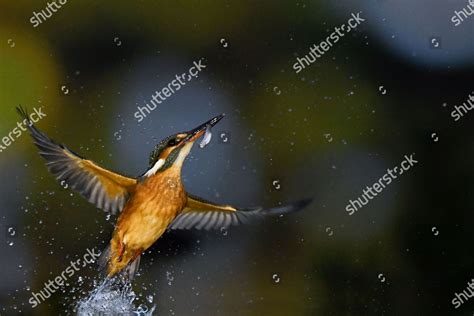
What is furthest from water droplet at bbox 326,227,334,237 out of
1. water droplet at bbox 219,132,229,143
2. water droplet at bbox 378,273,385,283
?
water droplet at bbox 219,132,229,143

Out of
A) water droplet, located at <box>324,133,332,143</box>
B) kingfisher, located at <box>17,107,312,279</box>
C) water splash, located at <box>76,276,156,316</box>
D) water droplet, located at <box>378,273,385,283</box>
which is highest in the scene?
kingfisher, located at <box>17,107,312,279</box>

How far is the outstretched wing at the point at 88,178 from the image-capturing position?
128cm

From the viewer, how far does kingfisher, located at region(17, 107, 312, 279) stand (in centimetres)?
127

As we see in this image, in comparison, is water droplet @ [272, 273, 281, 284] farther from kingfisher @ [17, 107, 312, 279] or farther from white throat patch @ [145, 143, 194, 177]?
white throat patch @ [145, 143, 194, 177]

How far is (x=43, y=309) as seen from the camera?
7.47 feet

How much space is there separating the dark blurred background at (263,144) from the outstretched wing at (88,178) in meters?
0.80

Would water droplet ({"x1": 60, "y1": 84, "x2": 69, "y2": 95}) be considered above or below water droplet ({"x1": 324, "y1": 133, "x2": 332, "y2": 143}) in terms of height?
above

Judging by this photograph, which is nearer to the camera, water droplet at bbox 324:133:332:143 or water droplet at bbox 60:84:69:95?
water droplet at bbox 60:84:69:95

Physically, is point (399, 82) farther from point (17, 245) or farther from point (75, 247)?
point (17, 245)

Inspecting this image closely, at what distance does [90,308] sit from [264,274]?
2.17ft

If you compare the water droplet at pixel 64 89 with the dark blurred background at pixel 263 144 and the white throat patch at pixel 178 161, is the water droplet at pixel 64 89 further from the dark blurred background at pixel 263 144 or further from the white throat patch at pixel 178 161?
the white throat patch at pixel 178 161

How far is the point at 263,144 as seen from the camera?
2.33m

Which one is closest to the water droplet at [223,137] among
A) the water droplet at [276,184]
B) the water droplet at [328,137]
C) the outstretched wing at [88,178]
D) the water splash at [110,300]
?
the water droplet at [276,184]

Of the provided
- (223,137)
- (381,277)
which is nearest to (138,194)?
(223,137)
